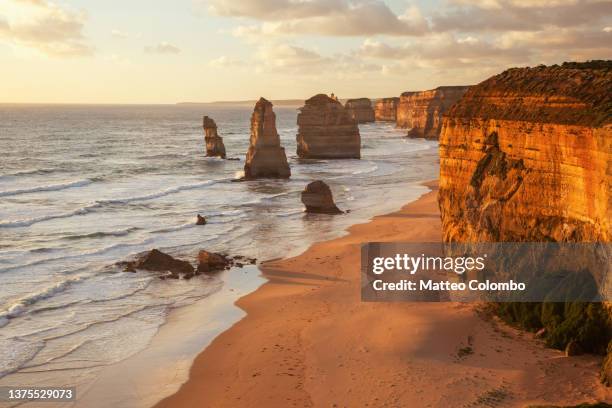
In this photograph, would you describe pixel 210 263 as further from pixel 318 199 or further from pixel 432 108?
pixel 432 108

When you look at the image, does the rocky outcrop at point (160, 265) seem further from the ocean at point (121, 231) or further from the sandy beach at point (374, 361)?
the sandy beach at point (374, 361)

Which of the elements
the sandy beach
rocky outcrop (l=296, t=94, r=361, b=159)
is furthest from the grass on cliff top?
rocky outcrop (l=296, t=94, r=361, b=159)

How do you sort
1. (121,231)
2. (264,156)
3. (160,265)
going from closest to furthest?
(160,265) < (121,231) < (264,156)

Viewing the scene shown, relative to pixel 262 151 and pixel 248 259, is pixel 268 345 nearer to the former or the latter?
pixel 248 259

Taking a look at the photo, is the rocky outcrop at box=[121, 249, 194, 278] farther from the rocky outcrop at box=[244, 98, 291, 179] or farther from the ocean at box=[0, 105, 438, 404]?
the rocky outcrop at box=[244, 98, 291, 179]

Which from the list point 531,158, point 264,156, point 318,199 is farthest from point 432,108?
point 531,158

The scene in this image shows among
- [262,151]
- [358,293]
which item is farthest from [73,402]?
[262,151]
